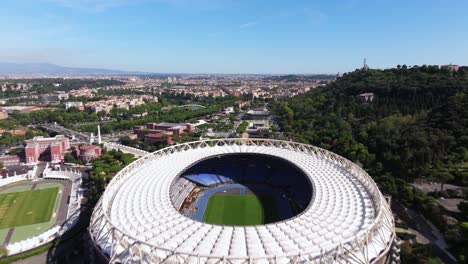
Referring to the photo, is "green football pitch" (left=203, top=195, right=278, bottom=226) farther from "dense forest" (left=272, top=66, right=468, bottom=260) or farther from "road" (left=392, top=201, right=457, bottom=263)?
"dense forest" (left=272, top=66, right=468, bottom=260)

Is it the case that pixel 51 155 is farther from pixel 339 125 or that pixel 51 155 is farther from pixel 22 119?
pixel 339 125

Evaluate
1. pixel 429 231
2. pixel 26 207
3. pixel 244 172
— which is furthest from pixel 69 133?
pixel 429 231

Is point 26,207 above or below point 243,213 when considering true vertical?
below

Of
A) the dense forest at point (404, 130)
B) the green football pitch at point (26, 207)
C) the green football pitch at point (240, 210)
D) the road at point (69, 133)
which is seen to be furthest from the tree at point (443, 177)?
the road at point (69, 133)

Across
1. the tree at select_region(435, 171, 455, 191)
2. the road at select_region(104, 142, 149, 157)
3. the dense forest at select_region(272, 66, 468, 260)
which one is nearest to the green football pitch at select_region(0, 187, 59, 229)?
the road at select_region(104, 142, 149, 157)

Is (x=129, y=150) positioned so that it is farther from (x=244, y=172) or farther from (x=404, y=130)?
(x=404, y=130)

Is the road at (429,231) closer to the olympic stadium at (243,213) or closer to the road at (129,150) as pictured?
the olympic stadium at (243,213)
